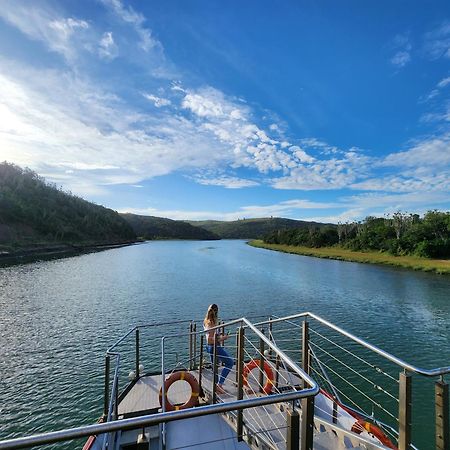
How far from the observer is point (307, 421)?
284cm

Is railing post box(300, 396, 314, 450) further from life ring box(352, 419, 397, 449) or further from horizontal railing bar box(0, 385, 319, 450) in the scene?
life ring box(352, 419, 397, 449)

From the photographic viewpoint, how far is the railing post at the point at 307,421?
9.09 feet

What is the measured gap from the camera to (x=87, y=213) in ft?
482

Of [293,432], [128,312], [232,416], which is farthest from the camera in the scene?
[128,312]

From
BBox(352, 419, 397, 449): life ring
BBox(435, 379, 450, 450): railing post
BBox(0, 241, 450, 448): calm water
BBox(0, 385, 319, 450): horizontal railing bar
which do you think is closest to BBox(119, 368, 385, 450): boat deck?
BBox(352, 419, 397, 449): life ring

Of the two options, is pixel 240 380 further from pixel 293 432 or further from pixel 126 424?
pixel 126 424

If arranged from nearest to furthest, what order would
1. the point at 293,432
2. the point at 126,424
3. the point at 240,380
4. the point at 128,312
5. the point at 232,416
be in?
the point at 126,424 < the point at 293,432 < the point at 240,380 < the point at 232,416 < the point at 128,312

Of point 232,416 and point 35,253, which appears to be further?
point 35,253

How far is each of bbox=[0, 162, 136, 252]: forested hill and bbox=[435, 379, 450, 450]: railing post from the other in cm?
7415

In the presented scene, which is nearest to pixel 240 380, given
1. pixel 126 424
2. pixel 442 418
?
pixel 442 418

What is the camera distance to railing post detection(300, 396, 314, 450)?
2.77 m

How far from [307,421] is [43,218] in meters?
118

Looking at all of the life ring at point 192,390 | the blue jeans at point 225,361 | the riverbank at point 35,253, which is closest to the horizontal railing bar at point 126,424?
the life ring at point 192,390

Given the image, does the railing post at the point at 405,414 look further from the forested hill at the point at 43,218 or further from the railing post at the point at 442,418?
the forested hill at the point at 43,218
